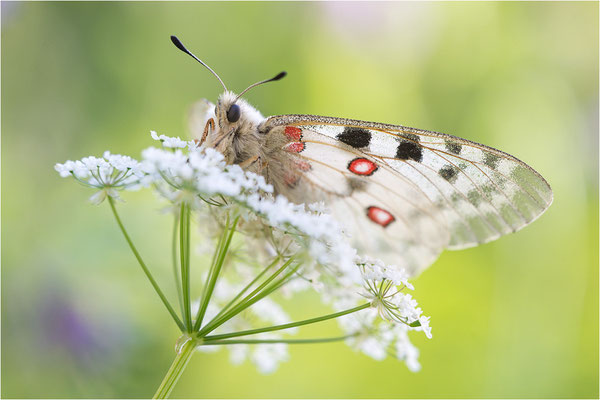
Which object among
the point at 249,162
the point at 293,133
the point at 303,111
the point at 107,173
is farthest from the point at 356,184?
the point at 303,111

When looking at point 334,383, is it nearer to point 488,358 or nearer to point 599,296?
point 488,358

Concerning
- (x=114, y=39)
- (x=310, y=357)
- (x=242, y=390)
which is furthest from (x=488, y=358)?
(x=114, y=39)

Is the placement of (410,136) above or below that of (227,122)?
above

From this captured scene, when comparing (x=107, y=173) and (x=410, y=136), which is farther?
(x=410, y=136)

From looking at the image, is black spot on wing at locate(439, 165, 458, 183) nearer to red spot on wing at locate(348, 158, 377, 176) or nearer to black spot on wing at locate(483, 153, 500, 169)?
black spot on wing at locate(483, 153, 500, 169)

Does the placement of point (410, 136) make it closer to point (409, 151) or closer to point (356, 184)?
point (409, 151)

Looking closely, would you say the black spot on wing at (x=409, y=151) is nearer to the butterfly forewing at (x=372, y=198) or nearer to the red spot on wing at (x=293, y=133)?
the butterfly forewing at (x=372, y=198)

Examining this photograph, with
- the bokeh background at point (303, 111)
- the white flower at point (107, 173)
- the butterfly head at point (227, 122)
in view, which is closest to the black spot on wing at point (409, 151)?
the butterfly head at point (227, 122)
